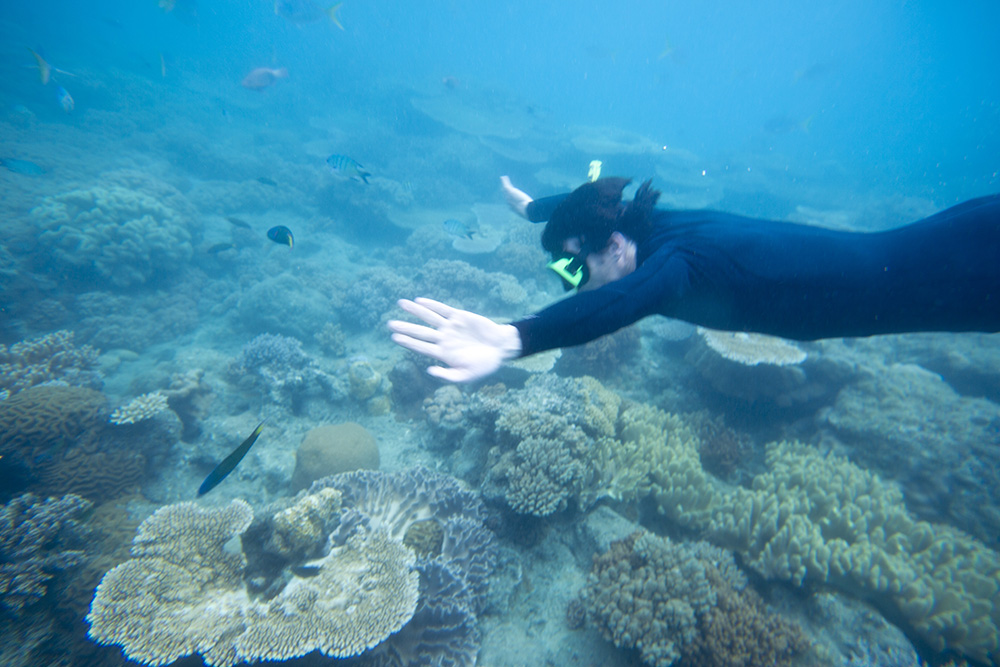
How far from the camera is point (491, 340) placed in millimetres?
1472

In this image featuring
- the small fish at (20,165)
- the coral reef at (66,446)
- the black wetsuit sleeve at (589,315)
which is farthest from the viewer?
the small fish at (20,165)

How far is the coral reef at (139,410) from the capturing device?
5.24 metres

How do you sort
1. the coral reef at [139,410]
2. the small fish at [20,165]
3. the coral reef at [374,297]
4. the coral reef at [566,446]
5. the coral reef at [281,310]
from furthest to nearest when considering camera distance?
the coral reef at [374,297] → the small fish at [20,165] → the coral reef at [281,310] → the coral reef at [139,410] → the coral reef at [566,446]

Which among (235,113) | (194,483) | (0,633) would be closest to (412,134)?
(235,113)

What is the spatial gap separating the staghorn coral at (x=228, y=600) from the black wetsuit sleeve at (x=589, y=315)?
9.04 ft

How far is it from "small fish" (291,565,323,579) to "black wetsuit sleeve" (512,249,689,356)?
2.99m

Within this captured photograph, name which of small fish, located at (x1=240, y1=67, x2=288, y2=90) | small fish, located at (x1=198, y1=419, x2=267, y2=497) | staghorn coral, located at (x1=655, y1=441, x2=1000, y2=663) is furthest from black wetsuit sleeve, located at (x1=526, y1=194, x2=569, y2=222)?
small fish, located at (x1=240, y1=67, x2=288, y2=90)

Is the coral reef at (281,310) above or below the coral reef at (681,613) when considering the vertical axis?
above

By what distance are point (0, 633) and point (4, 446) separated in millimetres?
2048

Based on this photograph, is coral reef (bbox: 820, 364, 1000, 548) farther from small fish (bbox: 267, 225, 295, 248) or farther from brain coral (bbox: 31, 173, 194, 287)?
brain coral (bbox: 31, 173, 194, 287)

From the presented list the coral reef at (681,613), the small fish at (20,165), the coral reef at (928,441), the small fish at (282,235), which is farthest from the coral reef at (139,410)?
the coral reef at (928,441)

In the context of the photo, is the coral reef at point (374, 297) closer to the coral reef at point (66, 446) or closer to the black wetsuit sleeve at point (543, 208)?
the coral reef at point (66, 446)

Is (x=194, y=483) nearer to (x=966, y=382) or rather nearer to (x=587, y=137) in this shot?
(x=966, y=382)

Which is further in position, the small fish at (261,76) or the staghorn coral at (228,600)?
the small fish at (261,76)
